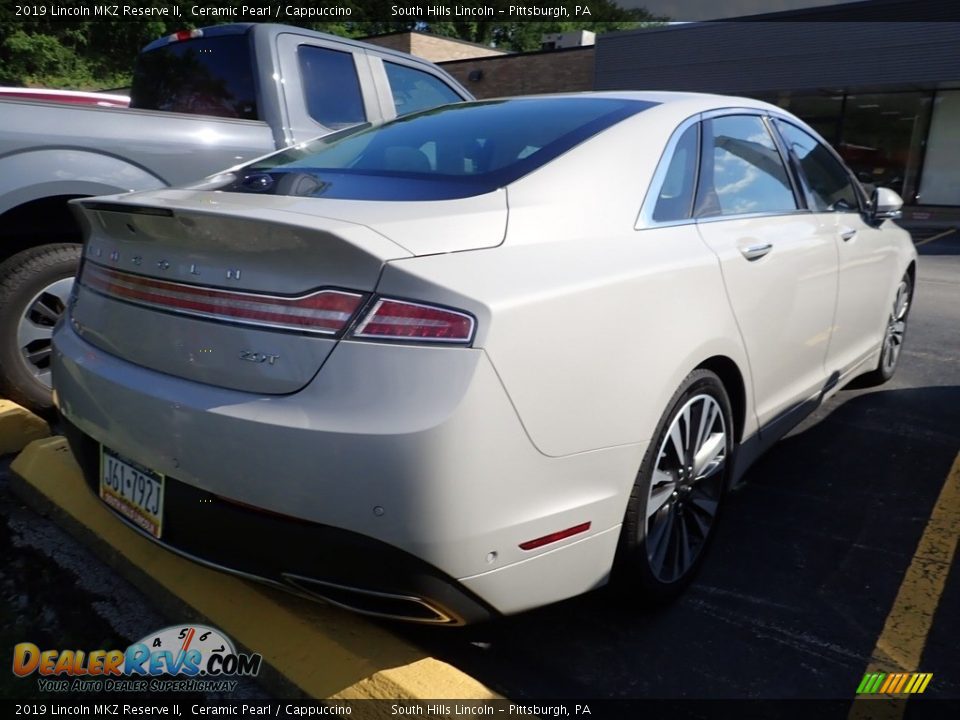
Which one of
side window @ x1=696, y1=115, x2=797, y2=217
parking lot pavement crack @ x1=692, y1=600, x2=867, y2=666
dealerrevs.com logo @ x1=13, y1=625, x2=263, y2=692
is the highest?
side window @ x1=696, y1=115, x2=797, y2=217

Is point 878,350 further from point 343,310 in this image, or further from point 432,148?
point 343,310

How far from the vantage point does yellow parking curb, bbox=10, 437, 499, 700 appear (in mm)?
1889

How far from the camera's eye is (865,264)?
3691 millimetres

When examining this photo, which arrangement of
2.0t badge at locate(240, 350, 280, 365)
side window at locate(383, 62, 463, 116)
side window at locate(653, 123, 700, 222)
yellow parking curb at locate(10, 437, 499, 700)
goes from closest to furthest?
2.0t badge at locate(240, 350, 280, 365) → yellow parking curb at locate(10, 437, 499, 700) → side window at locate(653, 123, 700, 222) → side window at locate(383, 62, 463, 116)

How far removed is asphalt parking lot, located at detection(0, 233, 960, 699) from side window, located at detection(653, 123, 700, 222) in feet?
4.02

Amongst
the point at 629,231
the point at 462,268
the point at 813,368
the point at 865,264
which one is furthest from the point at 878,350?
the point at 462,268

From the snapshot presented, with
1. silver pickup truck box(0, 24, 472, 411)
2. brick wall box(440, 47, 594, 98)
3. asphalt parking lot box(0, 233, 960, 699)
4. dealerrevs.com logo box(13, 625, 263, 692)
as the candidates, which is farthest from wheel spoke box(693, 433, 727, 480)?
brick wall box(440, 47, 594, 98)

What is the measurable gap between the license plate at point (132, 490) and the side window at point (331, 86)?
111 inches

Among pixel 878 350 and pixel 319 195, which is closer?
pixel 319 195

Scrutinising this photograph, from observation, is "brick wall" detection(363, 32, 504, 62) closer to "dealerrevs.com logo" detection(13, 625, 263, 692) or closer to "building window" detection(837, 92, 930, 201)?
"building window" detection(837, 92, 930, 201)

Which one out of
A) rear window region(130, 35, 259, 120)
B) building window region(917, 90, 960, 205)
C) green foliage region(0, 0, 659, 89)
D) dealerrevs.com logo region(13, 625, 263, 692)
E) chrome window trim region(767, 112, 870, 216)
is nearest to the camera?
dealerrevs.com logo region(13, 625, 263, 692)

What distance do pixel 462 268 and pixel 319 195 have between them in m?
0.58

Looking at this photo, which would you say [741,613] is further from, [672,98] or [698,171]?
[672,98]

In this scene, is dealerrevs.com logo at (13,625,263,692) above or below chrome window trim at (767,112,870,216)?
below
